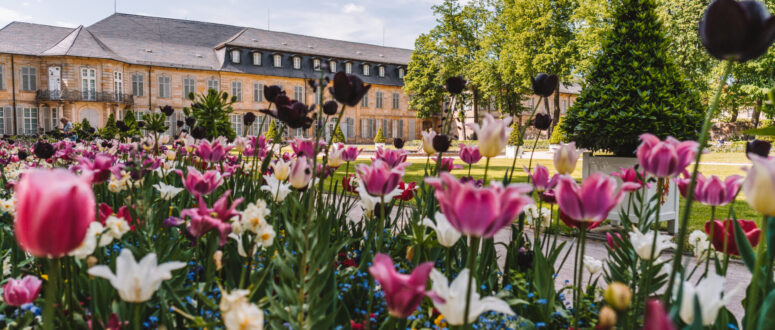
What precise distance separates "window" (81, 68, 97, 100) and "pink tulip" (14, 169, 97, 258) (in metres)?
32.1

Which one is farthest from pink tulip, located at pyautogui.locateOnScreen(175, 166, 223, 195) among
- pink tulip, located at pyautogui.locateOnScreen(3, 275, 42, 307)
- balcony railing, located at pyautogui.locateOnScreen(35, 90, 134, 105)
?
balcony railing, located at pyautogui.locateOnScreen(35, 90, 134, 105)

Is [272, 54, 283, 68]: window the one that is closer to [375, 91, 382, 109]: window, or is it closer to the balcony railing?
[375, 91, 382, 109]: window

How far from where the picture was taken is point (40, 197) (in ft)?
1.74

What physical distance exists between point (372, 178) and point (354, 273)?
64 centimetres

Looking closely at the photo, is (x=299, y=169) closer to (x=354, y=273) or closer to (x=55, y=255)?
(x=354, y=273)

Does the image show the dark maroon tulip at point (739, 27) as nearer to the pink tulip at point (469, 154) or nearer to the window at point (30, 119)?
the pink tulip at point (469, 154)

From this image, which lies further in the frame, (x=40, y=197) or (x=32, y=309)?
(x=32, y=309)

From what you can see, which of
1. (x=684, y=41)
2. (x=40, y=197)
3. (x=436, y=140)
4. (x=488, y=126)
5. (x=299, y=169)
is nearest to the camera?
(x=40, y=197)

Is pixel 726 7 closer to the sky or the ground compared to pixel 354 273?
closer to the sky

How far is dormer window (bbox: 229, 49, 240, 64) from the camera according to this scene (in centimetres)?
3281

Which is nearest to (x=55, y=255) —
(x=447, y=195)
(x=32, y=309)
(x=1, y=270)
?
(x=447, y=195)

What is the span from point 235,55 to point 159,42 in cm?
483

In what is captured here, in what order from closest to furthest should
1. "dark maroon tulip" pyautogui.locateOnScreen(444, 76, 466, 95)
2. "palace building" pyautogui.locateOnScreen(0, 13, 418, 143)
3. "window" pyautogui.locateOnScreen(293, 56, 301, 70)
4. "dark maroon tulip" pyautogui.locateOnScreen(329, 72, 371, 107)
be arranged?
"dark maroon tulip" pyautogui.locateOnScreen(329, 72, 371, 107) < "dark maroon tulip" pyautogui.locateOnScreen(444, 76, 466, 95) < "palace building" pyautogui.locateOnScreen(0, 13, 418, 143) < "window" pyautogui.locateOnScreen(293, 56, 301, 70)

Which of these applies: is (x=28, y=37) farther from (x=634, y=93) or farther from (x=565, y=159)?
(x=565, y=159)
